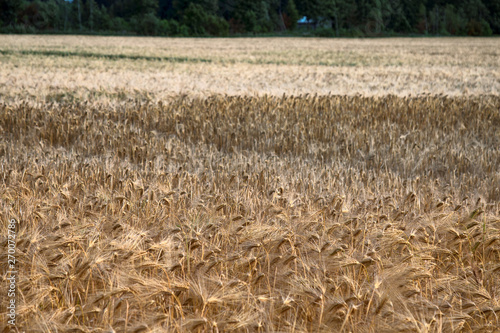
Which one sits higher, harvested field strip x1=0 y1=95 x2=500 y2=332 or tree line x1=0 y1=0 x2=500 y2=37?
tree line x1=0 y1=0 x2=500 y2=37

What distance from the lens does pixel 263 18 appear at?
79500 mm

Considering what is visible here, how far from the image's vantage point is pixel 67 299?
2.48m

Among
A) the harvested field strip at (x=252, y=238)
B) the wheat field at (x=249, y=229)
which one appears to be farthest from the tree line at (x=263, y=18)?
the harvested field strip at (x=252, y=238)

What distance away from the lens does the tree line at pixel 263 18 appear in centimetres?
6888

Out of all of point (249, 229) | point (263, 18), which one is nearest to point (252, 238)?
point (249, 229)

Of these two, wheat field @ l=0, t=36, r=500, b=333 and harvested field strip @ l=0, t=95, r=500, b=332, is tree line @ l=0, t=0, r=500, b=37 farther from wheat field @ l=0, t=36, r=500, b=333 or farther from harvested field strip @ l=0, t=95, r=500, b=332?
harvested field strip @ l=0, t=95, r=500, b=332

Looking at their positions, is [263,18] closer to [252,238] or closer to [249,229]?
[249,229]

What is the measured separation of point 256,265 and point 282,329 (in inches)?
25.8

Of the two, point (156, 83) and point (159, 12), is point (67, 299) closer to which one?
point (156, 83)

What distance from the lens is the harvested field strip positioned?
7.91 feet

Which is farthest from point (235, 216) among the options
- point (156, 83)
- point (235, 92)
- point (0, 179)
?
point (156, 83)

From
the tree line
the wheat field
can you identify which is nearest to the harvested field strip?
the wheat field

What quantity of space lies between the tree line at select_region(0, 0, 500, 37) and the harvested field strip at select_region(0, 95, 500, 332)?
62.7m

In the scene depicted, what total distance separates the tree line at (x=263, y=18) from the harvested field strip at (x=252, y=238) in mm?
62721
